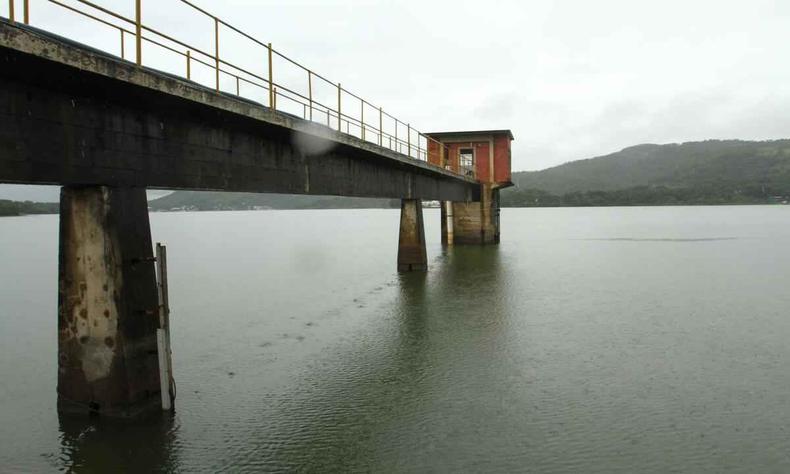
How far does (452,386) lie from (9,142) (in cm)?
833

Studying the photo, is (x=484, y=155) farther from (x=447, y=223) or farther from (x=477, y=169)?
(x=447, y=223)

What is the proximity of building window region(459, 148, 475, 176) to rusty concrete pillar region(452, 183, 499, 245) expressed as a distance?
1.45 metres

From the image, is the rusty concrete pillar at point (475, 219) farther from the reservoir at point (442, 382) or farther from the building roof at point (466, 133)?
the reservoir at point (442, 382)

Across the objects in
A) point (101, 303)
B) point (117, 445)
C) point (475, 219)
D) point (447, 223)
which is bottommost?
point (117, 445)

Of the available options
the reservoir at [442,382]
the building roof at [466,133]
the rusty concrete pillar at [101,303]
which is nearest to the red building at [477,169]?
the building roof at [466,133]

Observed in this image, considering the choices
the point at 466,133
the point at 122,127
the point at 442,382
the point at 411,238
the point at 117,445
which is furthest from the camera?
the point at 466,133

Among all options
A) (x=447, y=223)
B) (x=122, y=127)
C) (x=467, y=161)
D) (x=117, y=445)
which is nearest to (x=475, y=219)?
(x=447, y=223)

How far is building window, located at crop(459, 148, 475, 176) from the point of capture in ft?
149

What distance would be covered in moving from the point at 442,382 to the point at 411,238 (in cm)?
1810

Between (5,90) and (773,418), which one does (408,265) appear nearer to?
(773,418)

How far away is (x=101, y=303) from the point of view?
8977 millimetres

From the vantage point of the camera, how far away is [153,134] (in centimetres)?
1007

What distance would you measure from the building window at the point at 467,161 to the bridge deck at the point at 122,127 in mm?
30594

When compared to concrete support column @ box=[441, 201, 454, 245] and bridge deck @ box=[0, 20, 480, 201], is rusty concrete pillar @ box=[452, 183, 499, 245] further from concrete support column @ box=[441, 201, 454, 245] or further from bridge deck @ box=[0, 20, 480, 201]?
bridge deck @ box=[0, 20, 480, 201]
